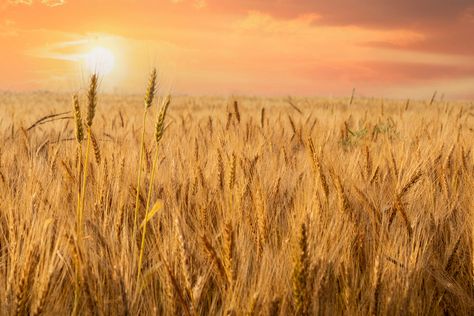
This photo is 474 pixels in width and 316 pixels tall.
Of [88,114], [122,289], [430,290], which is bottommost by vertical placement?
[430,290]

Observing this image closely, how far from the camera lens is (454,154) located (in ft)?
8.61

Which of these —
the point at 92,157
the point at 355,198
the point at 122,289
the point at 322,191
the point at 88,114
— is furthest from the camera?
the point at 92,157

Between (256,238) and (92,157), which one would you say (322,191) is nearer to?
(256,238)

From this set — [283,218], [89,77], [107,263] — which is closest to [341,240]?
[283,218]

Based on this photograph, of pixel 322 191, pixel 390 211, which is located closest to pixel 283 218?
pixel 322 191

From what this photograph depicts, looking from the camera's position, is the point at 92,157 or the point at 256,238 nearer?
the point at 256,238

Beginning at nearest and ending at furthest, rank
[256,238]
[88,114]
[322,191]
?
[88,114] < [256,238] < [322,191]

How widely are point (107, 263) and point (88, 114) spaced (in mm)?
392

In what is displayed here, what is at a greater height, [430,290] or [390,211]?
[390,211]

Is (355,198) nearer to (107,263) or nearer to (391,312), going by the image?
(391,312)

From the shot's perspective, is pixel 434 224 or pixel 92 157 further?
pixel 92 157

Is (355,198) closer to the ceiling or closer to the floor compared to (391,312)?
closer to the ceiling

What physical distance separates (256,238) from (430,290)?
50 cm

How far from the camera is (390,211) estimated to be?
1.54 meters
